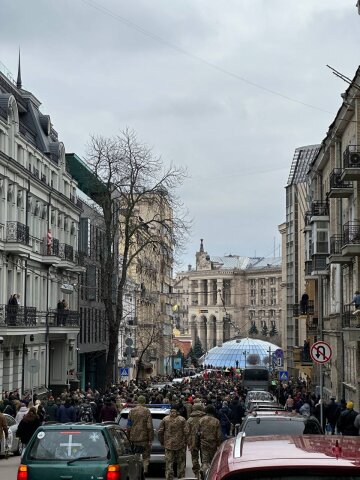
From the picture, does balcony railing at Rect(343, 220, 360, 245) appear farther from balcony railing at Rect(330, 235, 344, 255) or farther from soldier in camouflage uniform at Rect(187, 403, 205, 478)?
soldier in camouflage uniform at Rect(187, 403, 205, 478)

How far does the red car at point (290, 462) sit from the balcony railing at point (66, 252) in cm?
4956

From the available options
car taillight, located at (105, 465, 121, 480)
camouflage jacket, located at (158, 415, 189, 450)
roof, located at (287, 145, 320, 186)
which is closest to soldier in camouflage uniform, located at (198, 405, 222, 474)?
camouflage jacket, located at (158, 415, 189, 450)

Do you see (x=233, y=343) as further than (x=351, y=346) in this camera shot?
Yes

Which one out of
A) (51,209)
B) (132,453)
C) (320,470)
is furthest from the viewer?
(51,209)

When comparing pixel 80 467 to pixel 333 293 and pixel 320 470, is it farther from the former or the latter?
pixel 333 293

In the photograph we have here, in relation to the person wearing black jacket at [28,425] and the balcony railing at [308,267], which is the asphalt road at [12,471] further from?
the balcony railing at [308,267]

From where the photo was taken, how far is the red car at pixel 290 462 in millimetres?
4824

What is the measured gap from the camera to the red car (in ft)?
15.8

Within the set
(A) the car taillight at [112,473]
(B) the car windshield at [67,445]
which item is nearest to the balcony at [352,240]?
(B) the car windshield at [67,445]

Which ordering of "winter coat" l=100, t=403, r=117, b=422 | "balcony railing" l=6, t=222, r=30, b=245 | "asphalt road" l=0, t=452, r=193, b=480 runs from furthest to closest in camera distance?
"balcony railing" l=6, t=222, r=30, b=245 < "winter coat" l=100, t=403, r=117, b=422 < "asphalt road" l=0, t=452, r=193, b=480

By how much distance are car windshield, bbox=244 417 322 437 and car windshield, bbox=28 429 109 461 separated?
4575mm

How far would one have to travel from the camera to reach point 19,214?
4494cm

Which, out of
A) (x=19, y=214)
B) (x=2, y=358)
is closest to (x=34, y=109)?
(x=19, y=214)

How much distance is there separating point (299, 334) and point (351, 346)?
154 ft
